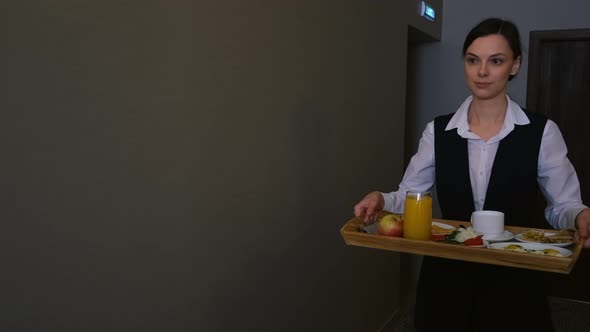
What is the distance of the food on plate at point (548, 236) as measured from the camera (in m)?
1.25

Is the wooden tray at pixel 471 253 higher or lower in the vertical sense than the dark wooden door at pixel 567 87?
lower

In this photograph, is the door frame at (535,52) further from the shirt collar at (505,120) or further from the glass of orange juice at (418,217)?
the glass of orange juice at (418,217)

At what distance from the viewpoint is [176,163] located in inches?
56.1

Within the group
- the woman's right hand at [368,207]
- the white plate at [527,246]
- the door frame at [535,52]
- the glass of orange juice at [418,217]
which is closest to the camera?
the white plate at [527,246]

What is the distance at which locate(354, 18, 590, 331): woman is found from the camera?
128 cm

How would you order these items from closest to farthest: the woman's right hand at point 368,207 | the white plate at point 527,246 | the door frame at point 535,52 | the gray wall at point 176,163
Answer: the gray wall at point 176,163 < the white plate at point 527,246 < the woman's right hand at point 368,207 < the door frame at point 535,52

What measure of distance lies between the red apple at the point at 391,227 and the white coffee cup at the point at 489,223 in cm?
18

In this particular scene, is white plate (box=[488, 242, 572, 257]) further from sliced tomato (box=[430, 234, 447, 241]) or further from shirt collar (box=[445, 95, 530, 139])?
shirt collar (box=[445, 95, 530, 139])

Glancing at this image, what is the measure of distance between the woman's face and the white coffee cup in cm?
32

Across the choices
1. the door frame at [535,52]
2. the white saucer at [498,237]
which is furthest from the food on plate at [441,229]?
the door frame at [535,52]

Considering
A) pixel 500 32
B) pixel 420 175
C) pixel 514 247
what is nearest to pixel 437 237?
pixel 514 247

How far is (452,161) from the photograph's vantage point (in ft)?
4.69

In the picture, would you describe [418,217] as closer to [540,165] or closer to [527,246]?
[527,246]

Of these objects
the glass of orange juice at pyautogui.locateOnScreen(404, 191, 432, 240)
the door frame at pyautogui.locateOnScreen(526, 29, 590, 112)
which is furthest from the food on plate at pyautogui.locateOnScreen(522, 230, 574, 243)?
the door frame at pyautogui.locateOnScreen(526, 29, 590, 112)
